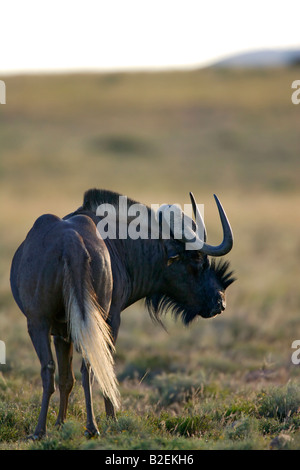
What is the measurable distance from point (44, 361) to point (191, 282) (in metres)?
2.23

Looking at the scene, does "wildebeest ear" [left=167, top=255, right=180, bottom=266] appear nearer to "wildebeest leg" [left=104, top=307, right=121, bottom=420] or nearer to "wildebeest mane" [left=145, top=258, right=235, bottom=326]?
"wildebeest mane" [left=145, top=258, right=235, bottom=326]

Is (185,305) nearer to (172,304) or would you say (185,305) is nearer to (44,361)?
(172,304)

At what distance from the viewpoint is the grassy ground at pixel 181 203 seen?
24.2ft

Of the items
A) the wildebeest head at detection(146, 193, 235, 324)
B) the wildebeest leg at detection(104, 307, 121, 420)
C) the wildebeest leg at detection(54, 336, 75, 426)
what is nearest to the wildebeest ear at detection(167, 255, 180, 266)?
the wildebeest head at detection(146, 193, 235, 324)

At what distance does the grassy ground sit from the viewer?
290 inches

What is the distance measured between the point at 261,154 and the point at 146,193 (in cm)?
1628

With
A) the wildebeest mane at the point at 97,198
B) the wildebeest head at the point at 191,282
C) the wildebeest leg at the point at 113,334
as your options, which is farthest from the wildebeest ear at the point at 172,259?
the wildebeest leg at the point at 113,334

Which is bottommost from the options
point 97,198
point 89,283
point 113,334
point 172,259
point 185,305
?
point 113,334

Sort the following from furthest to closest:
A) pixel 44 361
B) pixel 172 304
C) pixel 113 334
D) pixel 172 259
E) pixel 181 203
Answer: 1. pixel 181 203
2. pixel 172 304
3. pixel 172 259
4. pixel 113 334
5. pixel 44 361

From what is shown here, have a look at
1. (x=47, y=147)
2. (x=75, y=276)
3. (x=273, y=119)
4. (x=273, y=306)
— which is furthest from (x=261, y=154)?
(x=75, y=276)

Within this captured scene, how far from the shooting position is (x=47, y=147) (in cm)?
5234

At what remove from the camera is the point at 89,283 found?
20.7ft

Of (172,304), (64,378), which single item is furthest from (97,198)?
(64,378)

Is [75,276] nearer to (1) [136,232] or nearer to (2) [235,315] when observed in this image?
(1) [136,232]
